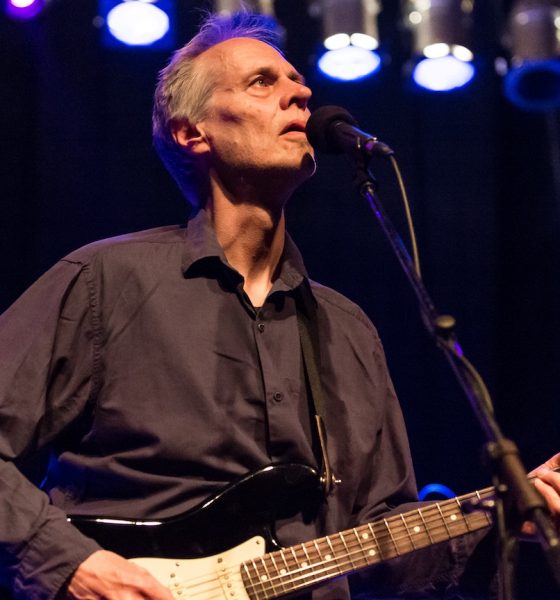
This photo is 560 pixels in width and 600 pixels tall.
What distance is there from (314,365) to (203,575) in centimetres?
78

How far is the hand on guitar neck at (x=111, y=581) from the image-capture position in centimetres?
204

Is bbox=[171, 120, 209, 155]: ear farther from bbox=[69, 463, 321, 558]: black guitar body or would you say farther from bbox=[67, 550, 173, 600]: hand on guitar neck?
bbox=[67, 550, 173, 600]: hand on guitar neck

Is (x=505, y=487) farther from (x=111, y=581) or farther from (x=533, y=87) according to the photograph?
(x=533, y=87)

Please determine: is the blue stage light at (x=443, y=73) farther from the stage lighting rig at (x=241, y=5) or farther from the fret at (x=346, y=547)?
the fret at (x=346, y=547)

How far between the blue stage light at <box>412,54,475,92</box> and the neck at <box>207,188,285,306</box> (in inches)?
61.0

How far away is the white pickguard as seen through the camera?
7.04 feet

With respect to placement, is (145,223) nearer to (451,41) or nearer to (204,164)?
(204,164)

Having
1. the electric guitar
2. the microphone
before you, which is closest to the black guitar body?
the electric guitar

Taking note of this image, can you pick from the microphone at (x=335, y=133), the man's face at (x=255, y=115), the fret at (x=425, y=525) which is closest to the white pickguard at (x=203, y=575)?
the fret at (x=425, y=525)

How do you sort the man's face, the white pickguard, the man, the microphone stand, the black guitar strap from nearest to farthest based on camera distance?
the microphone stand → the white pickguard → the man → the black guitar strap → the man's face

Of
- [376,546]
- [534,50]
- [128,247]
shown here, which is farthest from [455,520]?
[534,50]

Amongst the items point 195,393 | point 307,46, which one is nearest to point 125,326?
point 195,393

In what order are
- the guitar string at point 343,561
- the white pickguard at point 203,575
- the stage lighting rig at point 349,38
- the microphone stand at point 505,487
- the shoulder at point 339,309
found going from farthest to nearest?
1. the stage lighting rig at point 349,38
2. the shoulder at point 339,309
3. the guitar string at point 343,561
4. the white pickguard at point 203,575
5. the microphone stand at point 505,487

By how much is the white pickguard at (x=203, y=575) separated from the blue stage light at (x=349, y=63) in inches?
101
